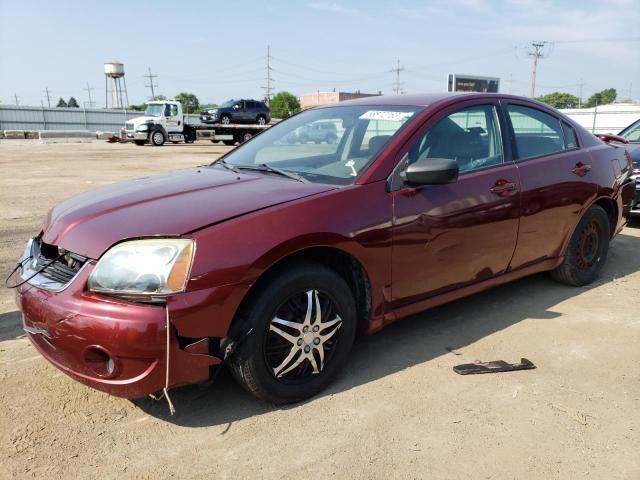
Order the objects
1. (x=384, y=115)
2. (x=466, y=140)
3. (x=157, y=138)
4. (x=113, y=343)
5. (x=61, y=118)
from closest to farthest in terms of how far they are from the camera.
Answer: (x=113, y=343)
(x=384, y=115)
(x=466, y=140)
(x=157, y=138)
(x=61, y=118)

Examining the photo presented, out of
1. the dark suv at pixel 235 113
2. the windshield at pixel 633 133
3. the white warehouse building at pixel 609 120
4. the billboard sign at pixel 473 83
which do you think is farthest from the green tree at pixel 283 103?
the windshield at pixel 633 133

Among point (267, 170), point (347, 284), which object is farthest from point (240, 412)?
point (267, 170)

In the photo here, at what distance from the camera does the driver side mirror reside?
299 cm

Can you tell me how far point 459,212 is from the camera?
3.34m

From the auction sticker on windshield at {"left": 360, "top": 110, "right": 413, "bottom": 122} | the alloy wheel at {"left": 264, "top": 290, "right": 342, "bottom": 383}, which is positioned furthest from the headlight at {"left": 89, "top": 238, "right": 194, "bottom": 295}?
the auction sticker on windshield at {"left": 360, "top": 110, "right": 413, "bottom": 122}

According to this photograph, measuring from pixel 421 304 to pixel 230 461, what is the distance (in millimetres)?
1507

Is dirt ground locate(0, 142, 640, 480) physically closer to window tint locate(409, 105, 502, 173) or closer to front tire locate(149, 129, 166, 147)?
window tint locate(409, 105, 502, 173)

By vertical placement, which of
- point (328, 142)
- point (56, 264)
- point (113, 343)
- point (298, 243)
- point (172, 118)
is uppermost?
point (172, 118)

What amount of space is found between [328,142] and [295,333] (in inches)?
57.1

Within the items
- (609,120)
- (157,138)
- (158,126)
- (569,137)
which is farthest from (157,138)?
(569,137)

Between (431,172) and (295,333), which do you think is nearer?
(295,333)

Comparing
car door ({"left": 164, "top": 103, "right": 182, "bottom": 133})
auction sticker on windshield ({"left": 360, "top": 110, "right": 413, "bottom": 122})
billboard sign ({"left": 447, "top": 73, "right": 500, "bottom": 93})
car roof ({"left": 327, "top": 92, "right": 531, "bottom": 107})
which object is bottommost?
auction sticker on windshield ({"left": 360, "top": 110, "right": 413, "bottom": 122})

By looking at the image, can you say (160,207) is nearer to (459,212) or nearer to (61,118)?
(459,212)

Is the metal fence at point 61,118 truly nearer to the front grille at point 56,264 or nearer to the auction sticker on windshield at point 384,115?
the auction sticker on windshield at point 384,115
